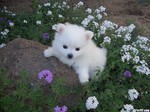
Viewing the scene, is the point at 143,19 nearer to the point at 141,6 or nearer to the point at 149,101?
the point at 141,6

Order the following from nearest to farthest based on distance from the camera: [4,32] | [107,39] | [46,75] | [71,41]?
[46,75] → [71,41] → [107,39] → [4,32]

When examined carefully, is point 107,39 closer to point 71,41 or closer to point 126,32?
point 126,32

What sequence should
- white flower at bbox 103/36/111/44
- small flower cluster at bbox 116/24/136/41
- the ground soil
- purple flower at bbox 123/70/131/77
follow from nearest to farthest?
1. purple flower at bbox 123/70/131/77
2. white flower at bbox 103/36/111/44
3. small flower cluster at bbox 116/24/136/41
4. the ground soil

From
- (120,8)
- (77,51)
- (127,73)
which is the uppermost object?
(120,8)

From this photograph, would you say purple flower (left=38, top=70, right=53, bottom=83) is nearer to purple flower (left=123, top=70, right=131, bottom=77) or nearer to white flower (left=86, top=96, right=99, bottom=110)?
white flower (left=86, top=96, right=99, bottom=110)

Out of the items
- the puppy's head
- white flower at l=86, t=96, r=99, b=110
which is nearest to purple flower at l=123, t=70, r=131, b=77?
the puppy's head

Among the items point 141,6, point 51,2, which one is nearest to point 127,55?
point 51,2

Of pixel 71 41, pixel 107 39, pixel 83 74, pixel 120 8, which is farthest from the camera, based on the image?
pixel 120 8

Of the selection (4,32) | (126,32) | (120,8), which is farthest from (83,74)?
(120,8)
